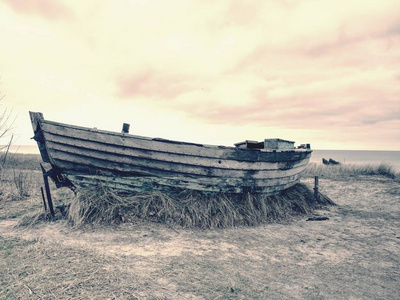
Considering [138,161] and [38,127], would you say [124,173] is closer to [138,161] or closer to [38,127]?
[138,161]

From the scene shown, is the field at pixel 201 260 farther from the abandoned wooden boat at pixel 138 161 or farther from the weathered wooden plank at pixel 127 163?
the weathered wooden plank at pixel 127 163

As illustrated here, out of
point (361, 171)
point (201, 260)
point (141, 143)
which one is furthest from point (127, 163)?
point (361, 171)

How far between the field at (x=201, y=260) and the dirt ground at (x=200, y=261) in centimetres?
1

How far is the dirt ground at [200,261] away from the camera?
253 centimetres

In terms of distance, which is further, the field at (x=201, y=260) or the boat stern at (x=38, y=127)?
the boat stern at (x=38, y=127)

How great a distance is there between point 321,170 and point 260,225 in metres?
12.0

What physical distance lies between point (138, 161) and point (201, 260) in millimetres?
2444

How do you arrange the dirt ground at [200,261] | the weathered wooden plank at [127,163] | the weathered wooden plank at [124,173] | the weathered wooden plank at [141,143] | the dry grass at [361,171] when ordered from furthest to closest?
1. the dry grass at [361,171]
2. the weathered wooden plank at [124,173]
3. the weathered wooden plank at [127,163]
4. the weathered wooden plank at [141,143]
5. the dirt ground at [200,261]

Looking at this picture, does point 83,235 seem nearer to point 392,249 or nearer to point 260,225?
point 260,225

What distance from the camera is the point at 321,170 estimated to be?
15336 mm

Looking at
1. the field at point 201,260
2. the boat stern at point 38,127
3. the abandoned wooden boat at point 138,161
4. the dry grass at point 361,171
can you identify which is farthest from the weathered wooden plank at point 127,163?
the dry grass at point 361,171

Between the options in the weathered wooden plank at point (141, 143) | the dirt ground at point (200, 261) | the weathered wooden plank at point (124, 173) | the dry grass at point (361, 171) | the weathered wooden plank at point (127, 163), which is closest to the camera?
the dirt ground at point (200, 261)

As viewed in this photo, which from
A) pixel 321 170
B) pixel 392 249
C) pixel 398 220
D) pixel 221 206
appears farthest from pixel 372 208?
pixel 321 170

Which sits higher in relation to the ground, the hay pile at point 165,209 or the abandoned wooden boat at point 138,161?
the abandoned wooden boat at point 138,161
